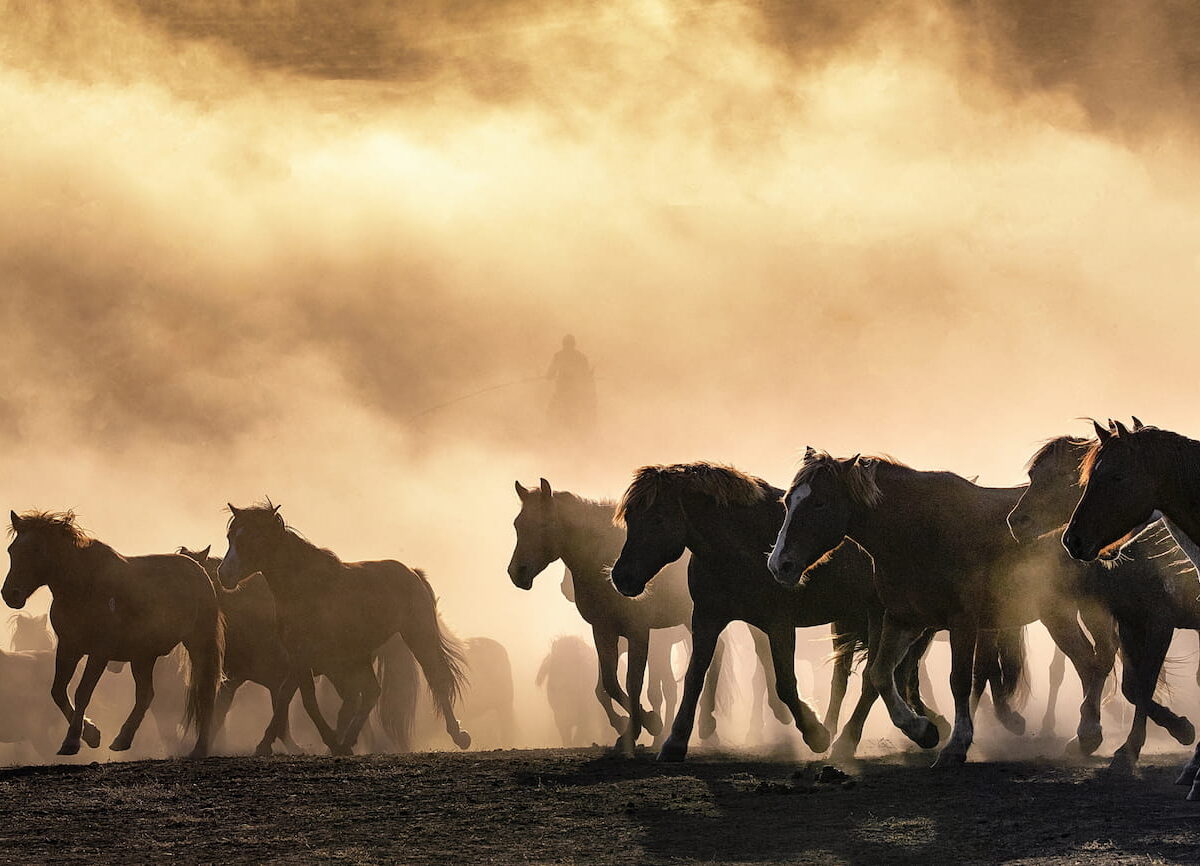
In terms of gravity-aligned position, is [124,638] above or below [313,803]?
above

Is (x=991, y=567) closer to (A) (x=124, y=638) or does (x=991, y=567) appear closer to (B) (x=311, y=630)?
(B) (x=311, y=630)

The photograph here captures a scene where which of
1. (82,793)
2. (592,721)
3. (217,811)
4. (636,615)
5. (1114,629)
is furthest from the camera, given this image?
(592,721)

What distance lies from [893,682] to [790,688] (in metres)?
1.22

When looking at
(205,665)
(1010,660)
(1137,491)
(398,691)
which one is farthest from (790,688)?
(398,691)

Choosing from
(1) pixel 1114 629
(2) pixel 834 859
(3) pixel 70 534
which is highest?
(3) pixel 70 534

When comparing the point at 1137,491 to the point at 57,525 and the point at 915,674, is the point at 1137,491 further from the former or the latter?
the point at 57,525

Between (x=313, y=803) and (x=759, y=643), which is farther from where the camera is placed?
(x=759, y=643)

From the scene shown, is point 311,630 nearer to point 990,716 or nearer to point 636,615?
point 636,615

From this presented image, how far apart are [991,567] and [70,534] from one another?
421 inches

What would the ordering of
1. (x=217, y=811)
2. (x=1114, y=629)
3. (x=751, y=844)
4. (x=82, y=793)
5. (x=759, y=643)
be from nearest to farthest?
1. (x=751, y=844)
2. (x=217, y=811)
3. (x=82, y=793)
4. (x=1114, y=629)
5. (x=759, y=643)

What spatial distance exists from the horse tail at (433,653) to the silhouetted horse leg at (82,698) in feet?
12.6

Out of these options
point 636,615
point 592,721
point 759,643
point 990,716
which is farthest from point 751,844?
point 592,721

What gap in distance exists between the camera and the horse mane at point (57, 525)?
1692 cm

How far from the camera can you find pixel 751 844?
28.9 ft
